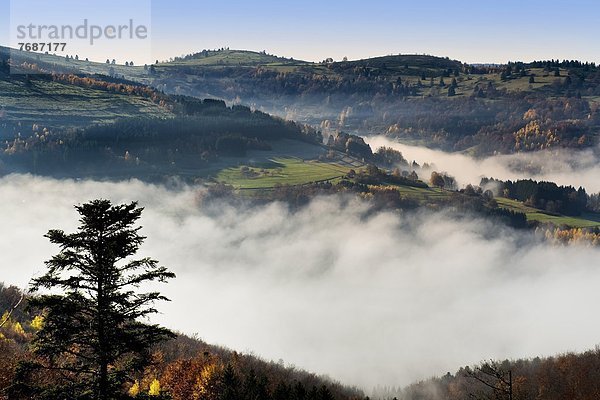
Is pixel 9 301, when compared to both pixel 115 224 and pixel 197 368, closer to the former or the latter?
pixel 197 368

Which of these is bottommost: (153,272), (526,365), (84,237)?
(526,365)

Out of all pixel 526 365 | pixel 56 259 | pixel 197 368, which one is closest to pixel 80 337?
pixel 56 259

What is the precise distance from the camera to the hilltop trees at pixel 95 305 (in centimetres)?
2436

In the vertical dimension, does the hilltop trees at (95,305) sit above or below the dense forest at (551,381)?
above

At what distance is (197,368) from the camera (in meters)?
98.8

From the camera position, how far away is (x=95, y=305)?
997 inches

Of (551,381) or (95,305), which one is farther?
(551,381)

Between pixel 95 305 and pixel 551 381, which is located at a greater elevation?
pixel 95 305

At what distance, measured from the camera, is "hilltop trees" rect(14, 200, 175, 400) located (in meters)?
24.4

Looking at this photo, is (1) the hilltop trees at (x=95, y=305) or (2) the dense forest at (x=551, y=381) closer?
(1) the hilltop trees at (x=95, y=305)

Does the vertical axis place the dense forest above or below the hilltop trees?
below

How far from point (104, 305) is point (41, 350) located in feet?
9.83

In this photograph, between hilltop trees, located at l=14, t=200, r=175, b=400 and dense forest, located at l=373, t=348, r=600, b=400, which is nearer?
hilltop trees, located at l=14, t=200, r=175, b=400

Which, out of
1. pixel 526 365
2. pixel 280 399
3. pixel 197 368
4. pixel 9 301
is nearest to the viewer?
pixel 280 399
